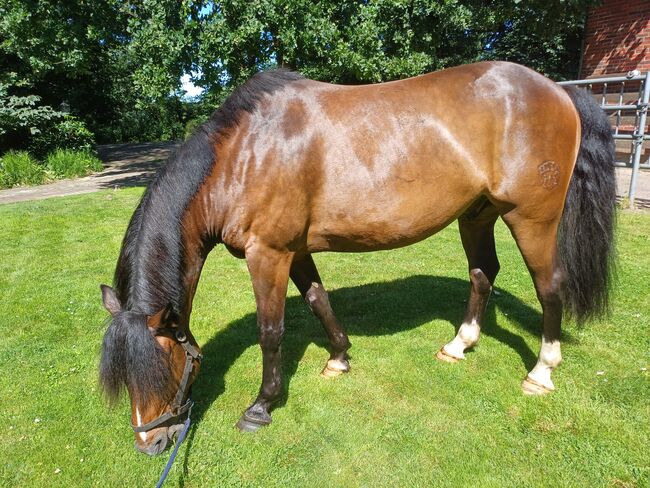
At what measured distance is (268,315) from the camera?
8.66 feet

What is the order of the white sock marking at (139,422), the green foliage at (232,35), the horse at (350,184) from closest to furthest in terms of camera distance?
1. the white sock marking at (139,422)
2. the horse at (350,184)
3. the green foliage at (232,35)

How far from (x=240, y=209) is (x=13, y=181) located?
1248 cm

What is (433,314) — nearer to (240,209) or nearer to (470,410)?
(470,410)

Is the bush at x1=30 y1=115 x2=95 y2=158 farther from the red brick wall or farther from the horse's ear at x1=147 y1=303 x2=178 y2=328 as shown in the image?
the red brick wall

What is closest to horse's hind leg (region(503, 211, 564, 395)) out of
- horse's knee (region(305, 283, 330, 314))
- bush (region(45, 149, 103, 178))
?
horse's knee (region(305, 283, 330, 314))

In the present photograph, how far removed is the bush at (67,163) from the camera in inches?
507

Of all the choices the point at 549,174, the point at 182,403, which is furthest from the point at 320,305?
the point at 549,174

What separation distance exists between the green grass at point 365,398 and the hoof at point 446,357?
6cm

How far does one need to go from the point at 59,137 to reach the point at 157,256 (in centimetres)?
1424

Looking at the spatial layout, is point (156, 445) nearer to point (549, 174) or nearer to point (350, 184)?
point (350, 184)

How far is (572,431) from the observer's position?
2.52 m

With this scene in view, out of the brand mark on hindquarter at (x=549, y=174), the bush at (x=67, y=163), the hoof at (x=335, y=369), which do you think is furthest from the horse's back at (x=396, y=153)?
the bush at (x=67, y=163)

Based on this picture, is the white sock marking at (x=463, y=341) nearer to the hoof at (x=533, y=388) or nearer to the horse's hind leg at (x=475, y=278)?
the horse's hind leg at (x=475, y=278)

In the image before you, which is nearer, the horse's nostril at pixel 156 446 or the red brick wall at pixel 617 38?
the horse's nostril at pixel 156 446
